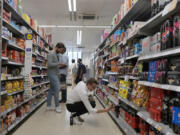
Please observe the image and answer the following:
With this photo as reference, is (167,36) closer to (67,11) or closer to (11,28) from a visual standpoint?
(11,28)

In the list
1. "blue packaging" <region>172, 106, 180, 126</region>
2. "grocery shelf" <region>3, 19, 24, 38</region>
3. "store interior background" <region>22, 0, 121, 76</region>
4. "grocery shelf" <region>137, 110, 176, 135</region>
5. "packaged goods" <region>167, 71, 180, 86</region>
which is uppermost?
"store interior background" <region>22, 0, 121, 76</region>

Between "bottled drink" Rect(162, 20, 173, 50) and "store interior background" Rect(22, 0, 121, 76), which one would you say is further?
"store interior background" Rect(22, 0, 121, 76)

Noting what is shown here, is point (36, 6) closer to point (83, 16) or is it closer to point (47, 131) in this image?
point (83, 16)

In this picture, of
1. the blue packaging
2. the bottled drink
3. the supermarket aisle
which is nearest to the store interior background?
the supermarket aisle

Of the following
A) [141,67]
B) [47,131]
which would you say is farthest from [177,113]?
[47,131]

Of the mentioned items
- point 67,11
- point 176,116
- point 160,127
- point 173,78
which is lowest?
point 160,127

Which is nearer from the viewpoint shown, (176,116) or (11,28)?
(176,116)

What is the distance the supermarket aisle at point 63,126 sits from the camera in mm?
2676

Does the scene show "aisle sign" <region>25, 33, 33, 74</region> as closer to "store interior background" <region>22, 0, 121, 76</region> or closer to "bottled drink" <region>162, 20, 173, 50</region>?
"bottled drink" <region>162, 20, 173, 50</region>

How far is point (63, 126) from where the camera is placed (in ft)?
9.75

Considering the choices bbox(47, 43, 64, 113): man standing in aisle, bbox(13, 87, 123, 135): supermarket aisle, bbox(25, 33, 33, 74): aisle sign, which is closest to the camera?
bbox(13, 87, 123, 135): supermarket aisle

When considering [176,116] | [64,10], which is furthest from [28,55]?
[64,10]

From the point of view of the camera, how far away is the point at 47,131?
271 centimetres

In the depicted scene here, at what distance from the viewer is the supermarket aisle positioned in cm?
268
